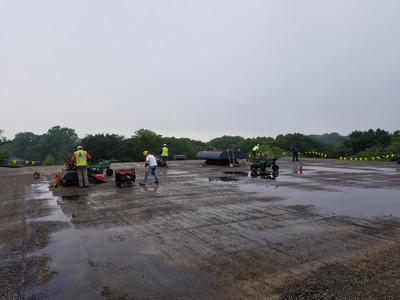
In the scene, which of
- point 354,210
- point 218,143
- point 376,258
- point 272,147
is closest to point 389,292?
point 376,258

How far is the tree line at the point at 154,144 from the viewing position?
194 feet

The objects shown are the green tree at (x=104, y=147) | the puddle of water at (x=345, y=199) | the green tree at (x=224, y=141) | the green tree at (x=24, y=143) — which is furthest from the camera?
the green tree at (x=24, y=143)

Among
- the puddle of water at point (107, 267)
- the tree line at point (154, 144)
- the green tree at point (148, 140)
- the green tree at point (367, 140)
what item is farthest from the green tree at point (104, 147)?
the puddle of water at point (107, 267)

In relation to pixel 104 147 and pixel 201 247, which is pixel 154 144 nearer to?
pixel 104 147

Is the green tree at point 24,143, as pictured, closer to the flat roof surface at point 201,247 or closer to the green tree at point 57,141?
the green tree at point 57,141

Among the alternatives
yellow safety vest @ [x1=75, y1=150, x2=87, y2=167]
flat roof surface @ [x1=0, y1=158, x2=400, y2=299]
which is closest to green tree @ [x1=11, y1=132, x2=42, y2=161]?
yellow safety vest @ [x1=75, y1=150, x2=87, y2=167]

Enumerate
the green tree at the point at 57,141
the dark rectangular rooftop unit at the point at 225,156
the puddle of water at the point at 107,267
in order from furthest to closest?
the green tree at the point at 57,141, the dark rectangular rooftop unit at the point at 225,156, the puddle of water at the point at 107,267

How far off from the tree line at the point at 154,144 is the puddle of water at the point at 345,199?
10.5m

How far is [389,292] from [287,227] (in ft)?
8.96

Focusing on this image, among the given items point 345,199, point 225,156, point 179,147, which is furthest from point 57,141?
point 345,199

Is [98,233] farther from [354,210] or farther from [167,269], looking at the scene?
[354,210]

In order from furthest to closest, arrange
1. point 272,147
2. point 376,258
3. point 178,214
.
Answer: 1. point 272,147
2. point 178,214
3. point 376,258

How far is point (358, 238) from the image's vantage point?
5.43m

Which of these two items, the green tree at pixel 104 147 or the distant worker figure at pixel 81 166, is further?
the green tree at pixel 104 147
